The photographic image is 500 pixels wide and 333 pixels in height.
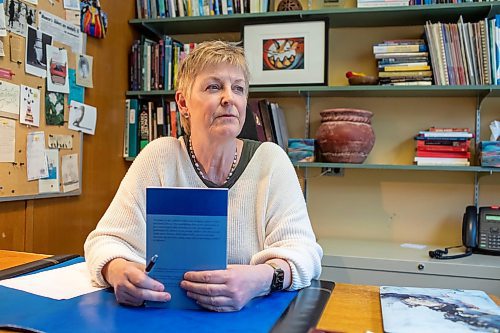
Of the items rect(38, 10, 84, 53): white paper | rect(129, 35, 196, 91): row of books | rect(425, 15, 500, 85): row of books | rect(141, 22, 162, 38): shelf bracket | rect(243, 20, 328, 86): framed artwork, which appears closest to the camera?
rect(38, 10, 84, 53): white paper

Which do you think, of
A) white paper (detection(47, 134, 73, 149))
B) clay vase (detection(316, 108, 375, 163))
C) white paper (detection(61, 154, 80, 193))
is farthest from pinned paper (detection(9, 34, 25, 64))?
clay vase (detection(316, 108, 375, 163))

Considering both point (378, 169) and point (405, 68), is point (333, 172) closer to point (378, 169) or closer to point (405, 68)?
point (378, 169)

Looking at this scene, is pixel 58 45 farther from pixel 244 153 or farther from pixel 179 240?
pixel 179 240

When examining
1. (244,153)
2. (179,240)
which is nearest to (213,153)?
(244,153)

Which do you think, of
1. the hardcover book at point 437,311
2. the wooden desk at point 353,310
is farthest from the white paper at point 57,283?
the hardcover book at point 437,311

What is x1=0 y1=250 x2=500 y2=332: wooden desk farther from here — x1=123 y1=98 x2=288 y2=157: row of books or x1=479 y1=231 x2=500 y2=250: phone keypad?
x1=123 y1=98 x2=288 y2=157: row of books

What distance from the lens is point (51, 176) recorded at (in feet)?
6.70

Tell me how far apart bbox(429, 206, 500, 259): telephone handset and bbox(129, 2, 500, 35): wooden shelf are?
0.97m

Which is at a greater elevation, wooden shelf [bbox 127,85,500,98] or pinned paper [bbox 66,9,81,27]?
pinned paper [bbox 66,9,81,27]

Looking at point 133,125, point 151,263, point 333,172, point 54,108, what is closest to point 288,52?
point 333,172

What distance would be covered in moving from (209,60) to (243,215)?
0.41m

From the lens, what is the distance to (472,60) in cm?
214

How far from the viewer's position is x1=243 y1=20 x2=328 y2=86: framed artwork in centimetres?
233

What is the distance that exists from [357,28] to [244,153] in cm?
159
